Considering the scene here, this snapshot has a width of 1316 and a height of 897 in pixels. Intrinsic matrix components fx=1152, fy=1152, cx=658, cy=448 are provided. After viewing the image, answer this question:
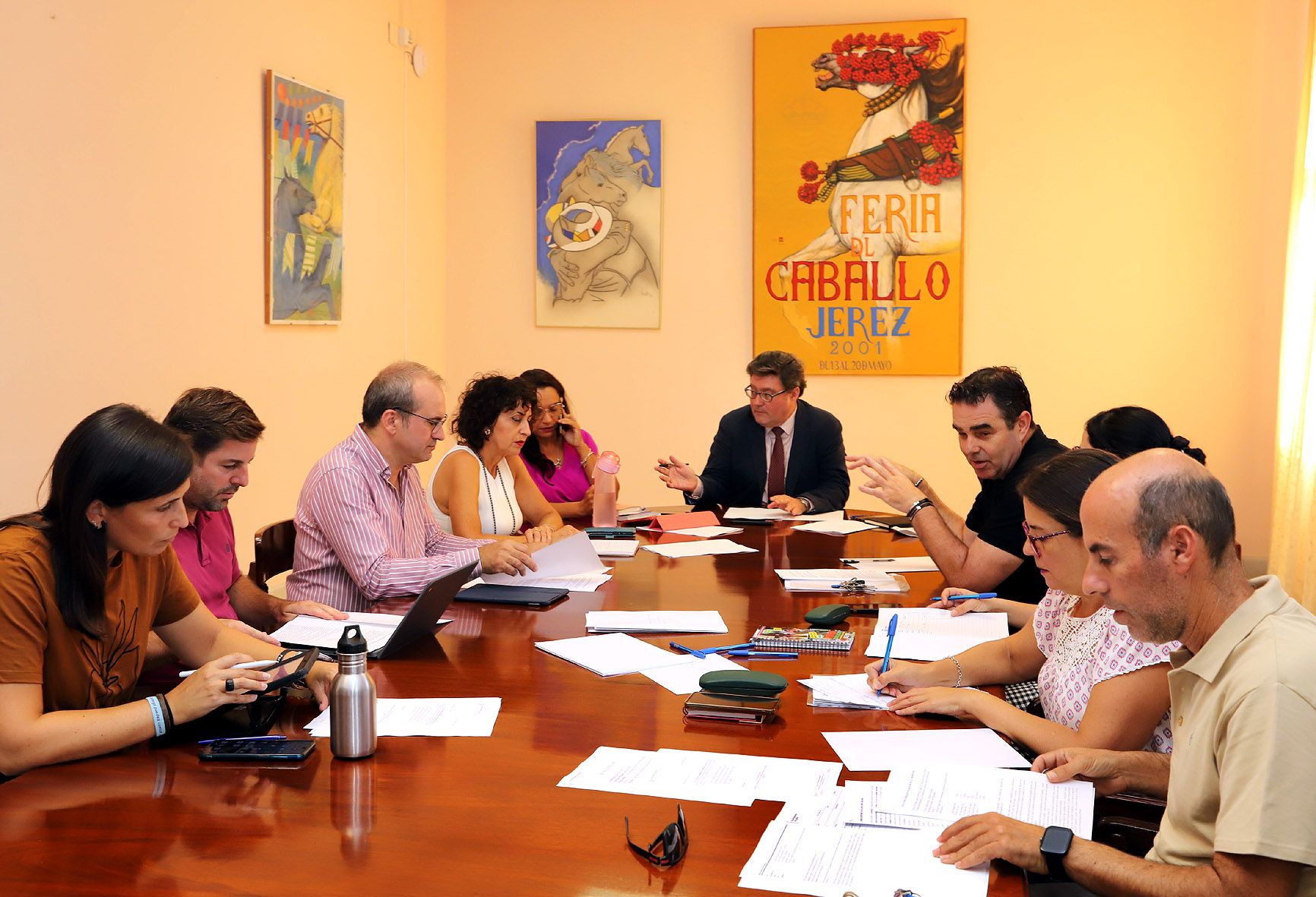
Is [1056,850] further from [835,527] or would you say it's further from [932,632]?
[835,527]

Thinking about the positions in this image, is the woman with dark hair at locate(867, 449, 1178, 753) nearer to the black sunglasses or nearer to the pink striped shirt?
the black sunglasses

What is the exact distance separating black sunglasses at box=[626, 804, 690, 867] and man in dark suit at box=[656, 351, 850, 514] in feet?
11.1

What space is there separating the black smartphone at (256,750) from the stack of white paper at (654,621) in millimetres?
963

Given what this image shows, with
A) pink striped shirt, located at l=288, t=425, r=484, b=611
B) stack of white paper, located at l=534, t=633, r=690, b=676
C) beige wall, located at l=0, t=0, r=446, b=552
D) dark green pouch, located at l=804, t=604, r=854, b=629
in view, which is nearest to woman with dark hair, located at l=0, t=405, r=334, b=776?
stack of white paper, located at l=534, t=633, r=690, b=676

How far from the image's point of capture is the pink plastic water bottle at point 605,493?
427 centimetres

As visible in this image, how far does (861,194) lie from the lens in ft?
20.3

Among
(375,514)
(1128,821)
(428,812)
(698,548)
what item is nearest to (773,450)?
(698,548)

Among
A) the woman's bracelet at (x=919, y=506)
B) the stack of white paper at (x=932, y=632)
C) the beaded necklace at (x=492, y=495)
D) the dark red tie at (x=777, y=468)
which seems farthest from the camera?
the dark red tie at (x=777, y=468)

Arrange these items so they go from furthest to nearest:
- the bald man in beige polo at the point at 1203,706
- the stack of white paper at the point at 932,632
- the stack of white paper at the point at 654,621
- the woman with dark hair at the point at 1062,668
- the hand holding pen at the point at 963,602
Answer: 1. the hand holding pen at the point at 963,602
2. the stack of white paper at the point at 654,621
3. the stack of white paper at the point at 932,632
4. the woman with dark hair at the point at 1062,668
5. the bald man in beige polo at the point at 1203,706

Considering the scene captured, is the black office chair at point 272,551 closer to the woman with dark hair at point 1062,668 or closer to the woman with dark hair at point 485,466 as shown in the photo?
the woman with dark hair at point 485,466

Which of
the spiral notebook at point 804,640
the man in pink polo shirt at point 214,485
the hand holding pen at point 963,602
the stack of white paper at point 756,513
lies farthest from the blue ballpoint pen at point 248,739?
the stack of white paper at point 756,513

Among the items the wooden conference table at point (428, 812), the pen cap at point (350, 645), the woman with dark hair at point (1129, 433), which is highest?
the woman with dark hair at point (1129, 433)

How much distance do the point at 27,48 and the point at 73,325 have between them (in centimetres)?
84

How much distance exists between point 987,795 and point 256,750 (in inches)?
44.7
